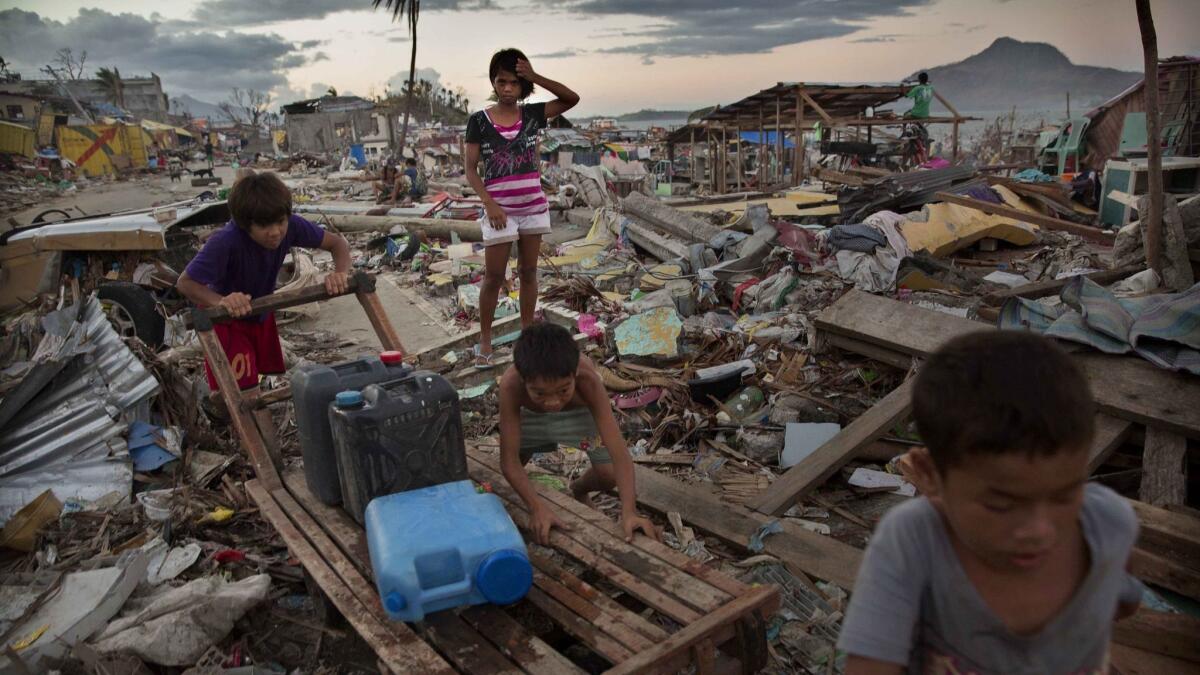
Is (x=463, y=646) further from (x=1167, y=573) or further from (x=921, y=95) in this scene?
(x=921, y=95)

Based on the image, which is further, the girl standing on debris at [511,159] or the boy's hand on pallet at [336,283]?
the girl standing on debris at [511,159]

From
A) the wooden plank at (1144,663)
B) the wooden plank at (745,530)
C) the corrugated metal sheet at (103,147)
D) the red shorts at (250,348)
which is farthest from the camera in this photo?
the corrugated metal sheet at (103,147)

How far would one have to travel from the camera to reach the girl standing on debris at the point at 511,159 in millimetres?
4930

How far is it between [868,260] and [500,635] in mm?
6382

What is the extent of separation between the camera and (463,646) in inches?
86.7

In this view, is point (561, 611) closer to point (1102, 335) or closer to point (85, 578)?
point (85, 578)

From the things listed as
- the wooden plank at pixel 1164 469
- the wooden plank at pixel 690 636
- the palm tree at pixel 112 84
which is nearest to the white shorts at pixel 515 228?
the wooden plank at pixel 690 636

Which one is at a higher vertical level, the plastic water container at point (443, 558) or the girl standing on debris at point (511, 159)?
the girl standing on debris at point (511, 159)

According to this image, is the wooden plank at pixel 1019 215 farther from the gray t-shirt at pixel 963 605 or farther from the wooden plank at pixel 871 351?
the gray t-shirt at pixel 963 605

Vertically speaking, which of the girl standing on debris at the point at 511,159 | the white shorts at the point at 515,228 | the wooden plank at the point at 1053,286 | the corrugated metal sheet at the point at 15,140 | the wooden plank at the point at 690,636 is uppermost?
the corrugated metal sheet at the point at 15,140

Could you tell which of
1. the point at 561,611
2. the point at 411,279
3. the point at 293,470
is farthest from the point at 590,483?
the point at 411,279

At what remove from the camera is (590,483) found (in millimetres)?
3523

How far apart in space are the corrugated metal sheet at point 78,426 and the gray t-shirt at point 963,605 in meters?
4.37

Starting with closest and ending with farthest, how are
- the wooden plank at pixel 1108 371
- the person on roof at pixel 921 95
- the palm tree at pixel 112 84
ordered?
the wooden plank at pixel 1108 371 → the person on roof at pixel 921 95 → the palm tree at pixel 112 84
